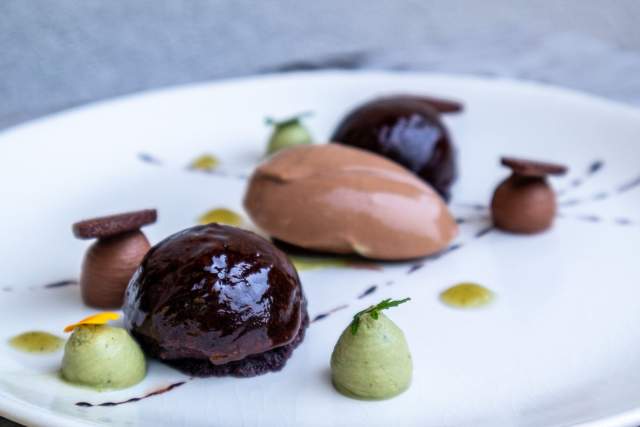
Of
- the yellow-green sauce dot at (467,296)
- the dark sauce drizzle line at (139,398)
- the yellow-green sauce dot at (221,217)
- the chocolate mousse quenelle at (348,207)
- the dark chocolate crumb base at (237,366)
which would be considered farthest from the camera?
the yellow-green sauce dot at (221,217)

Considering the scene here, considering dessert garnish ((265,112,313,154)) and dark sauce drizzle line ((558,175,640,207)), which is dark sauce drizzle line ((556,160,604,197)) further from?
dessert garnish ((265,112,313,154))

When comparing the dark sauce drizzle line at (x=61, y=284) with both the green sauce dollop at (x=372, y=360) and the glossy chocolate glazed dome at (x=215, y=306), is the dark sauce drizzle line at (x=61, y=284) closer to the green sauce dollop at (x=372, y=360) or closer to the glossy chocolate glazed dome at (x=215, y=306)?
the glossy chocolate glazed dome at (x=215, y=306)

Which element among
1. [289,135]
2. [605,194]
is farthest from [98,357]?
[605,194]

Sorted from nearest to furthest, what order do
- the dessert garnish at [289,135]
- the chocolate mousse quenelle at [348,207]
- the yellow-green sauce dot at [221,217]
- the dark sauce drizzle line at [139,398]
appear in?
the dark sauce drizzle line at [139,398] → the chocolate mousse quenelle at [348,207] → the yellow-green sauce dot at [221,217] → the dessert garnish at [289,135]

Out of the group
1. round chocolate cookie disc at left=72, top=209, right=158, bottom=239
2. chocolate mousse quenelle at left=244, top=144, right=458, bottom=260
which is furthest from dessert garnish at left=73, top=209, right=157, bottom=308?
chocolate mousse quenelle at left=244, top=144, right=458, bottom=260

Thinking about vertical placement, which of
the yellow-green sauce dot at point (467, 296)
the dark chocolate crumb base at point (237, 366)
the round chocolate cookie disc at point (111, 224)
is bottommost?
the yellow-green sauce dot at point (467, 296)

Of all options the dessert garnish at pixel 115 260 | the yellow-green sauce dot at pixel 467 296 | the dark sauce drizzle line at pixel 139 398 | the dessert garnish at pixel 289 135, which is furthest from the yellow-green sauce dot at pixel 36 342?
the dessert garnish at pixel 289 135

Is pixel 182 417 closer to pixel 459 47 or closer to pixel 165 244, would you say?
pixel 165 244
